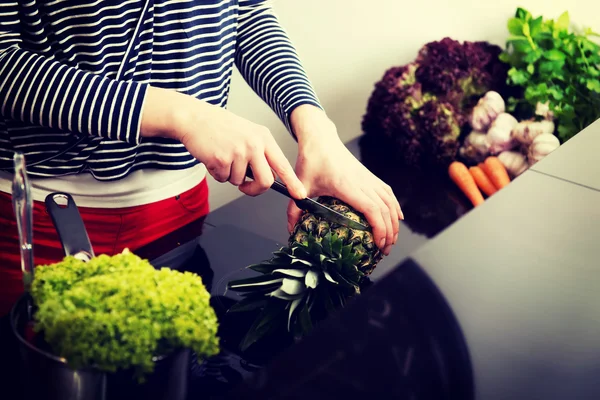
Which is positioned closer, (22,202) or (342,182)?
(22,202)

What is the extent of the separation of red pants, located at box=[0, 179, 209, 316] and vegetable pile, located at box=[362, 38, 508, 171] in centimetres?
103

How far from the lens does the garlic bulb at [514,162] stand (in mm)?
2219

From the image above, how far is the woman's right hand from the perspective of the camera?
3.29 feet

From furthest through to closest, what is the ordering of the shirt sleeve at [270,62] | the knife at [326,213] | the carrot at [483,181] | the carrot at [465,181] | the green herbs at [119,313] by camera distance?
the carrot at [483,181] < the carrot at [465,181] < the shirt sleeve at [270,62] < the knife at [326,213] < the green herbs at [119,313]

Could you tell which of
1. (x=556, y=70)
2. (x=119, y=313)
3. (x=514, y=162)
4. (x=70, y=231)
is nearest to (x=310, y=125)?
Answer: (x=70, y=231)

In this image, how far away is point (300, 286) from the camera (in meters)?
0.94

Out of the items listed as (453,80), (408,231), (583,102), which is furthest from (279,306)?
(583,102)

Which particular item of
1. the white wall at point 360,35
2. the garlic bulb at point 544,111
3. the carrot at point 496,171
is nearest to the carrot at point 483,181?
the carrot at point 496,171

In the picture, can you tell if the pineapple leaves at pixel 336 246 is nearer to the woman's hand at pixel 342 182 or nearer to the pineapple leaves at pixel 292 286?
the pineapple leaves at pixel 292 286

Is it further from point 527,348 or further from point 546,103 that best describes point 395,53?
point 527,348

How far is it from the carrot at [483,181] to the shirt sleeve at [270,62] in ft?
2.96

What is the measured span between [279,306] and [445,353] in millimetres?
271

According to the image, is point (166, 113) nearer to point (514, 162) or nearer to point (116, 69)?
point (116, 69)

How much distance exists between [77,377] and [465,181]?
1.62 m
